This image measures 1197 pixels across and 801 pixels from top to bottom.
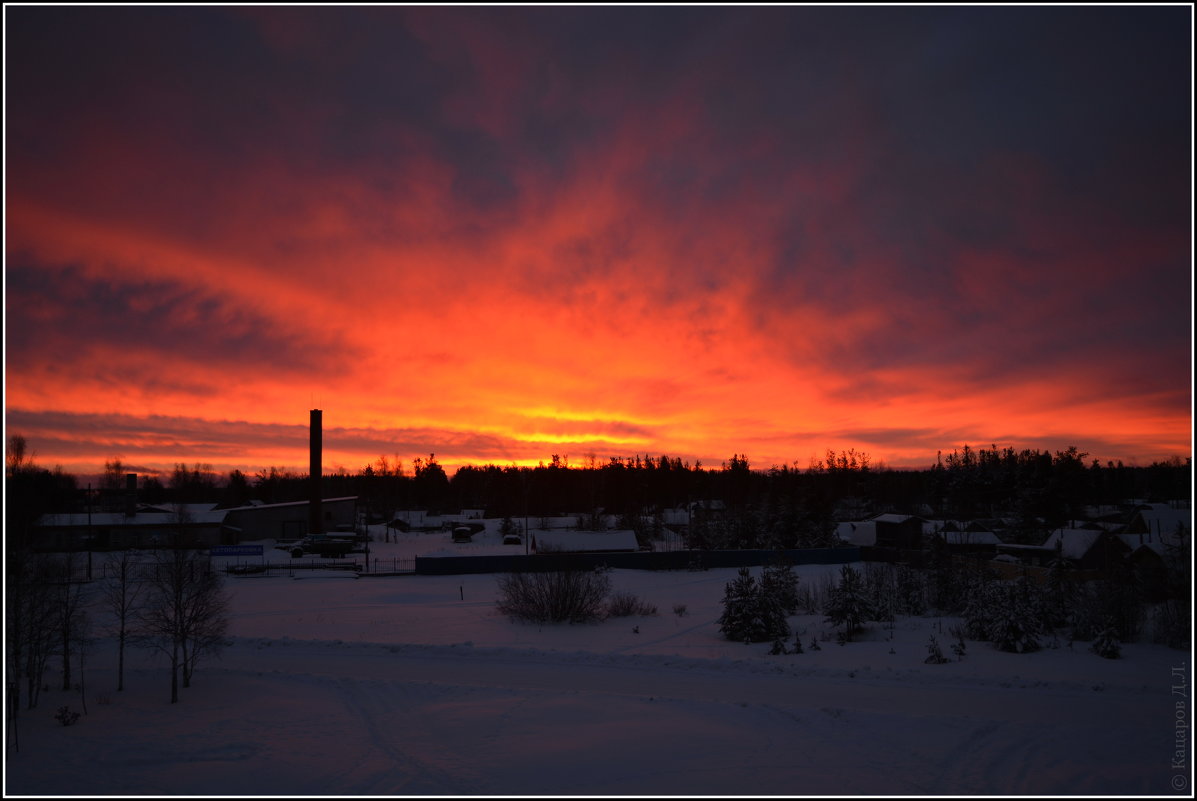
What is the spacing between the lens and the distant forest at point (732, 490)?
62250 millimetres

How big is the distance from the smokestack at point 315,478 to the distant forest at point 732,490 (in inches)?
784

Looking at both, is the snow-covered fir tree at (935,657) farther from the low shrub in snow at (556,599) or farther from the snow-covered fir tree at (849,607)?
the low shrub in snow at (556,599)

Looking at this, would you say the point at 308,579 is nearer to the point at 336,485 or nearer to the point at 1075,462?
the point at 1075,462

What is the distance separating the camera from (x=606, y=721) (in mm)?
18500

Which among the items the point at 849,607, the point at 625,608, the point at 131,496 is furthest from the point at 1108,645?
the point at 131,496

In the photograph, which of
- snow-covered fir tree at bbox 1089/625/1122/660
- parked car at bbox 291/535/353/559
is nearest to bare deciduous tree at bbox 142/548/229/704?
snow-covered fir tree at bbox 1089/625/1122/660

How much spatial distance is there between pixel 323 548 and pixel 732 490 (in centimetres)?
8155

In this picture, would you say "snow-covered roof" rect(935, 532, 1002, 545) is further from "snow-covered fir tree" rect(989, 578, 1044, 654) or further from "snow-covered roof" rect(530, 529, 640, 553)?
"snow-covered fir tree" rect(989, 578, 1044, 654)

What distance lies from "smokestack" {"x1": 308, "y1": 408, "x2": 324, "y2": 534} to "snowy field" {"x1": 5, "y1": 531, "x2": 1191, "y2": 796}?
4653 centimetres

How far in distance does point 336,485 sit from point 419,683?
179082mm

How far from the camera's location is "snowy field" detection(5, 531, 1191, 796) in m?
15.0

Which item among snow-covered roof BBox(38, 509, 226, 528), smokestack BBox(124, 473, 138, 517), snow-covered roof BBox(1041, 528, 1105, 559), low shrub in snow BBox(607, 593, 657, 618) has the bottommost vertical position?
low shrub in snow BBox(607, 593, 657, 618)

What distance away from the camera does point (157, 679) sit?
2403 cm

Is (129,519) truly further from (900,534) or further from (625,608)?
(900,534)
